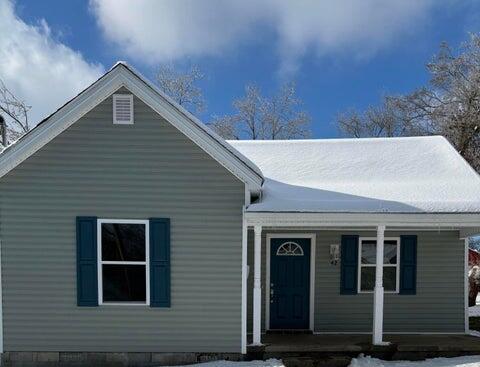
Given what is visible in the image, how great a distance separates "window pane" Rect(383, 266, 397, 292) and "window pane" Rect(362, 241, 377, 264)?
383 mm

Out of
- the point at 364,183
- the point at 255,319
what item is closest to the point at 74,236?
the point at 255,319

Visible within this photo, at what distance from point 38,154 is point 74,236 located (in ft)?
5.23

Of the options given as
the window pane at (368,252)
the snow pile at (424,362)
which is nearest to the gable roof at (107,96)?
the window pane at (368,252)

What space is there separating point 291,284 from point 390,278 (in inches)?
86.9

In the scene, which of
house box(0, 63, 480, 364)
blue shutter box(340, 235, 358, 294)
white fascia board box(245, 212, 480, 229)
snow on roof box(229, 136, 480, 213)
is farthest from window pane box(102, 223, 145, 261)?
blue shutter box(340, 235, 358, 294)

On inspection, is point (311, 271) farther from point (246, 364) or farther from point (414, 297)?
point (246, 364)

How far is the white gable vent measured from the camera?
6.73 meters

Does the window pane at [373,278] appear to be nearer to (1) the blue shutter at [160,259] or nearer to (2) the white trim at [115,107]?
(1) the blue shutter at [160,259]

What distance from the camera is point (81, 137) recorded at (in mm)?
6789

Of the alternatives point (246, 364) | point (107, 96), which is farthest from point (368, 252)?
point (107, 96)

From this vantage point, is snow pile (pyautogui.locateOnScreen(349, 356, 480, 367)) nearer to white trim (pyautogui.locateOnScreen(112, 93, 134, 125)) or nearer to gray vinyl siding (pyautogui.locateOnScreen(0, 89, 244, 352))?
gray vinyl siding (pyautogui.locateOnScreen(0, 89, 244, 352))

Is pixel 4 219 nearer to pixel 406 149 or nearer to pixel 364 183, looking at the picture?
pixel 364 183

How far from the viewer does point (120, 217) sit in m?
6.84

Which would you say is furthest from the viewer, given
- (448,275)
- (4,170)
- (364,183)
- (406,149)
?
(406,149)
